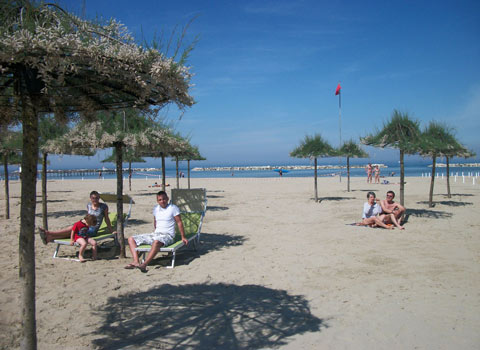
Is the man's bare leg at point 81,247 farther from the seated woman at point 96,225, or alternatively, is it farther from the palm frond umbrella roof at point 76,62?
the palm frond umbrella roof at point 76,62

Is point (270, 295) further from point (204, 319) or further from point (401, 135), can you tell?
point (401, 135)

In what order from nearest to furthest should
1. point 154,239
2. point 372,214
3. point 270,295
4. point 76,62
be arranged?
point 76,62, point 270,295, point 154,239, point 372,214

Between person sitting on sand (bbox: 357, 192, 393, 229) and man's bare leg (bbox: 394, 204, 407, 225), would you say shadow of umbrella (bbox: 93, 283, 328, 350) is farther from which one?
man's bare leg (bbox: 394, 204, 407, 225)

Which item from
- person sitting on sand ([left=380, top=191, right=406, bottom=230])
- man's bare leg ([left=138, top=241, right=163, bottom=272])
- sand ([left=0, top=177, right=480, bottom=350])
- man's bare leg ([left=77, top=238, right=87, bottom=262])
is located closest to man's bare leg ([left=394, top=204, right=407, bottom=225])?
person sitting on sand ([left=380, top=191, right=406, bottom=230])

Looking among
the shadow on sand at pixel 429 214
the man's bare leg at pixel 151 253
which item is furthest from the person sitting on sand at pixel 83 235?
the shadow on sand at pixel 429 214

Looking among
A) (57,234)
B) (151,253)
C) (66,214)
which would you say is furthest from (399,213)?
(66,214)

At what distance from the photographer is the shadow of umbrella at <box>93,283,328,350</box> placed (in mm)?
3160

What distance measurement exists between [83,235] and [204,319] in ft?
11.3

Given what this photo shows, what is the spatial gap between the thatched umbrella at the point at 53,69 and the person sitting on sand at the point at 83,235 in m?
3.60

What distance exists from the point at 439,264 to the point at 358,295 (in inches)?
78.2

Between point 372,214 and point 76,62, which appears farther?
point 372,214

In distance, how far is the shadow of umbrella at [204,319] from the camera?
3.16 metres

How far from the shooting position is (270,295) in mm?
4254

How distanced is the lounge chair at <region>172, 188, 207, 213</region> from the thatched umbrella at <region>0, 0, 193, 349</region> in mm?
5841
